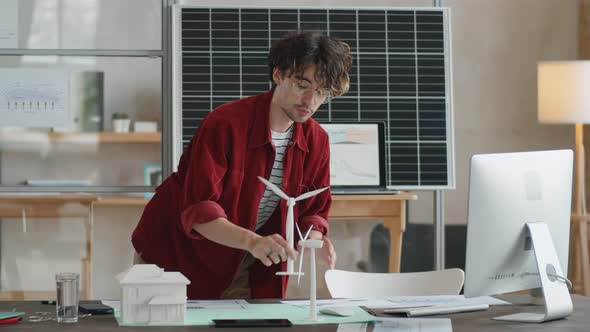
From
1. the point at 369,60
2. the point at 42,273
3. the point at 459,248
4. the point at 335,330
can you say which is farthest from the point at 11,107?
the point at 335,330

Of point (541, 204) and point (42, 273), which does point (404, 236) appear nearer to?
point (42, 273)

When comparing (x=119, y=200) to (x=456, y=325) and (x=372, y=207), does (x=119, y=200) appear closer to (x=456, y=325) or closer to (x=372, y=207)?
(x=372, y=207)

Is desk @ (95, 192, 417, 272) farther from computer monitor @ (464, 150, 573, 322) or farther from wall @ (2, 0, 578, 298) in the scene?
computer monitor @ (464, 150, 573, 322)

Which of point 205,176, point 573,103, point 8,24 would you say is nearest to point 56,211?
point 8,24

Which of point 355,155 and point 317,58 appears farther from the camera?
point 355,155

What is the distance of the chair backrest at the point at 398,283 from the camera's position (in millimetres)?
2748

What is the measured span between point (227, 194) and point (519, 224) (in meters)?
0.74

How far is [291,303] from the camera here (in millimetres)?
2297

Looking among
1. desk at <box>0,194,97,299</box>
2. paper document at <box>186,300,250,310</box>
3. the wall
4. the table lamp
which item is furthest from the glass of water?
the table lamp

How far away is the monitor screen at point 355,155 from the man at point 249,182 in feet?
5.90

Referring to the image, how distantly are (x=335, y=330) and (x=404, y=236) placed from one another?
284 cm

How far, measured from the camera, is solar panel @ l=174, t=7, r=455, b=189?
4.40 m

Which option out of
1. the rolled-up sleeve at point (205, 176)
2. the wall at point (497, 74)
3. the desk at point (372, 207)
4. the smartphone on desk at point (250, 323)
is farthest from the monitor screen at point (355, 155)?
the smartphone on desk at point (250, 323)

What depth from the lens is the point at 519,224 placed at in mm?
2117
